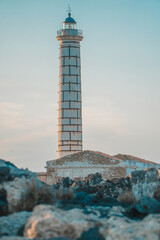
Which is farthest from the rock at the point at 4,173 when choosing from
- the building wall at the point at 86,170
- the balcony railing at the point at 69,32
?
the balcony railing at the point at 69,32

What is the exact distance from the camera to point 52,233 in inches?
379

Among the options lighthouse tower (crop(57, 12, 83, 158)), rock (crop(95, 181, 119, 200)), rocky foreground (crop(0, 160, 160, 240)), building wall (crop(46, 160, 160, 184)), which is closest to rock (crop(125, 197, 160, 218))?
rocky foreground (crop(0, 160, 160, 240))

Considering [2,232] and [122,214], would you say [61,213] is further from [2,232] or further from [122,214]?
[122,214]

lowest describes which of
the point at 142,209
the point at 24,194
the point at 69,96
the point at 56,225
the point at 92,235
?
the point at 92,235

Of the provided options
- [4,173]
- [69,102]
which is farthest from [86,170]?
[4,173]

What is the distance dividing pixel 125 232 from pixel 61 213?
1313 mm

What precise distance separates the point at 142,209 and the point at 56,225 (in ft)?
9.06

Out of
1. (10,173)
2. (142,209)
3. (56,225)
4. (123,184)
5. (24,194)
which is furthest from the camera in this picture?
(123,184)

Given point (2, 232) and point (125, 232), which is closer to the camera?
point (125, 232)

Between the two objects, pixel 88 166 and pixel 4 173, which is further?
pixel 88 166

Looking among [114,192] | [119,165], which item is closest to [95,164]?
[119,165]

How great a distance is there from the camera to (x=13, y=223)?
1118cm

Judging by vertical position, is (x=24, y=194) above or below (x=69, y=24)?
below

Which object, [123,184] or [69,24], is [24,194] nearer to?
[123,184]
